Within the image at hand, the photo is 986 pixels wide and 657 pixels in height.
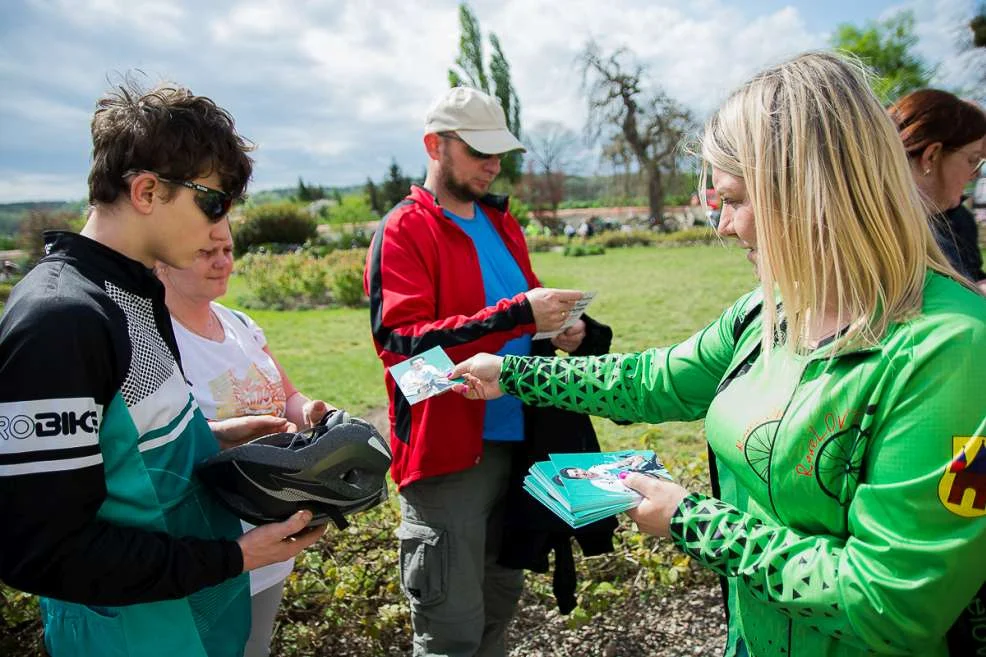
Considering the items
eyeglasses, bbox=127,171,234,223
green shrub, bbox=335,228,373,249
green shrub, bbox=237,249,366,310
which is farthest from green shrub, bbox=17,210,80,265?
green shrub, bbox=335,228,373,249

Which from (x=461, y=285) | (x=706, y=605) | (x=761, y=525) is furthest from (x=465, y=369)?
(x=706, y=605)

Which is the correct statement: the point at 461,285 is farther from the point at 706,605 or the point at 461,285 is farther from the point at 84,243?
the point at 706,605

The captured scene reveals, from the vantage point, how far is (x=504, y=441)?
9.55 feet

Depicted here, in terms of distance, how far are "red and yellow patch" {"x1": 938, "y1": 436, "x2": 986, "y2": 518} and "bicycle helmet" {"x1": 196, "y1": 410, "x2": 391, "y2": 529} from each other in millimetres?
1316

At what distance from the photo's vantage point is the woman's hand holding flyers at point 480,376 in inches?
98.0

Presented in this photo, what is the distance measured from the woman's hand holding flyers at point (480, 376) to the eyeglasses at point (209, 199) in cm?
103

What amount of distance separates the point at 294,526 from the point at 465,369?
928mm

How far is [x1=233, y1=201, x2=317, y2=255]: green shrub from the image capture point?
116ft

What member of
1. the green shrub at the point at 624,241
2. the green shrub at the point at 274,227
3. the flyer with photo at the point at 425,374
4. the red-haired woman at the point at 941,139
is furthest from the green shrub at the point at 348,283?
the green shrub at the point at 274,227

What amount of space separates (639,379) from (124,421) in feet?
4.88

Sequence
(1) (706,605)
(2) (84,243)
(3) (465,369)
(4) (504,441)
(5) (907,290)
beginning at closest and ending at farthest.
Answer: (5) (907,290) < (2) (84,243) < (3) (465,369) < (4) (504,441) < (1) (706,605)

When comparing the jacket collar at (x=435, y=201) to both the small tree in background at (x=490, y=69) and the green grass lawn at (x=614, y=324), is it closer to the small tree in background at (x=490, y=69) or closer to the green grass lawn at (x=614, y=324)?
the green grass lawn at (x=614, y=324)

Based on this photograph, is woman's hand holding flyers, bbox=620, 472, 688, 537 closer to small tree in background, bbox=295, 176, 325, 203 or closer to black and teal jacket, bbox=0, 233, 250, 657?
black and teal jacket, bbox=0, 233, 250, 657

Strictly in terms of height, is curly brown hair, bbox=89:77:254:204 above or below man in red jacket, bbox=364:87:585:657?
above
